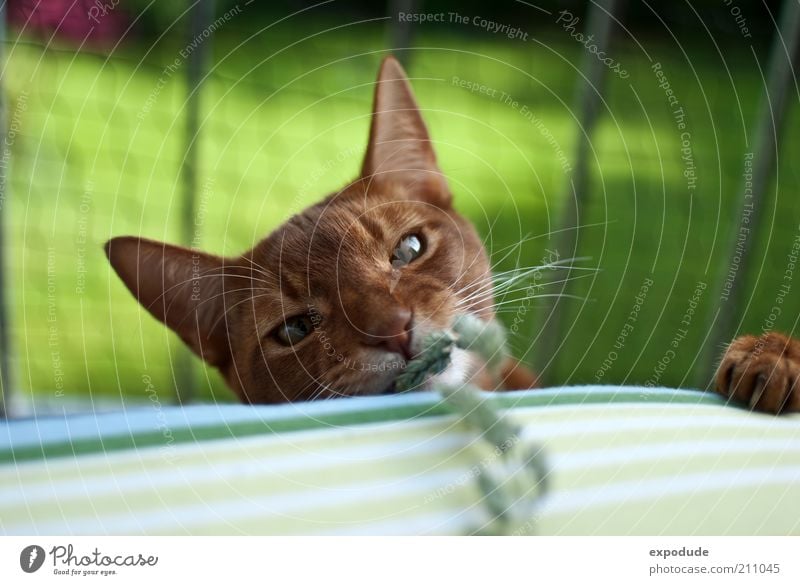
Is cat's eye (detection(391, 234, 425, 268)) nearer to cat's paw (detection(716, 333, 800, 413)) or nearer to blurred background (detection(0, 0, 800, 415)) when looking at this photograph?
blurred background (detection(0, 0, 800, 415))

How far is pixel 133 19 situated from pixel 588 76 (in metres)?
0.38

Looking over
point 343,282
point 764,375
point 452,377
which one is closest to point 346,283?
point 343,282

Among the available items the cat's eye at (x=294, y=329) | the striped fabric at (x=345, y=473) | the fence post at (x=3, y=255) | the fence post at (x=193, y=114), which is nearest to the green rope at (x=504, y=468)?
the striped fabric at (x=345, y=473)

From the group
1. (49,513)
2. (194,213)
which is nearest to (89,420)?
(49,513)

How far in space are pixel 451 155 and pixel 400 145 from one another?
0.17 feet

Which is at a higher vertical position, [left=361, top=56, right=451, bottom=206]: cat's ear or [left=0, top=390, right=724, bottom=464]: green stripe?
[left=361, top=56, right=451, bottom=206]: cat's ear

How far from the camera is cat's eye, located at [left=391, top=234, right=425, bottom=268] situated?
24.8 inches

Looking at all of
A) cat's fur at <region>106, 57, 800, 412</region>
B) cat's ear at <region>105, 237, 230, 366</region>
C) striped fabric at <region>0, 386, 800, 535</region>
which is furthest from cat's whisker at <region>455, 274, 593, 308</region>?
cat's ear at <region>105, 237, 230, 366</region>

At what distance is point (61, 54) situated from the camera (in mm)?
584

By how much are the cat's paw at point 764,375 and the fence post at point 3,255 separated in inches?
22.6

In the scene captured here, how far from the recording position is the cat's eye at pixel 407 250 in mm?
629

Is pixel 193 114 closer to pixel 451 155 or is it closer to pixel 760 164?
pixel 451 155

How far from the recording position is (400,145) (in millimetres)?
644
